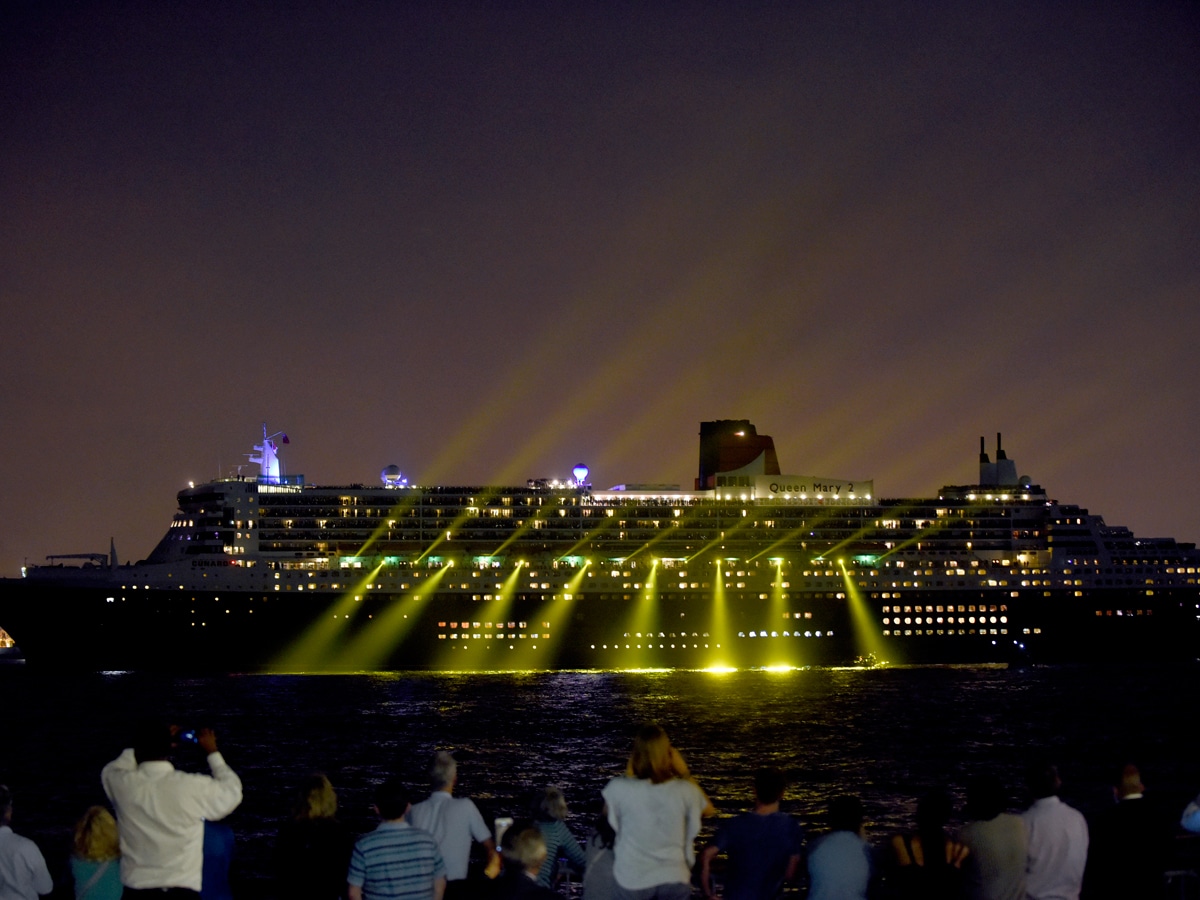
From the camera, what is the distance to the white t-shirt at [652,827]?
26.7 feet

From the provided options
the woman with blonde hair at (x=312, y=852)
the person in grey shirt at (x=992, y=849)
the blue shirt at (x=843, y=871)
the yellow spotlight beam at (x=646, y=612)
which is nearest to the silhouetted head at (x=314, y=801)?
the woman with blonde hair at (x=312, y=852)

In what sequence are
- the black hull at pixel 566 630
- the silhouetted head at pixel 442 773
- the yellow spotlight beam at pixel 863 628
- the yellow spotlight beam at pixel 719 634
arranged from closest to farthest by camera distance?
the silhouetted head at pixel 442 773, the black hull at pixel 566 630, the yellow spotlight beam at pixel 719 634, the yellow spotlight beam at pixel 863 628

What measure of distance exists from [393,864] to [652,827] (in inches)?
59.3

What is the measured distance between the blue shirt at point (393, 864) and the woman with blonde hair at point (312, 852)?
0.23 meters

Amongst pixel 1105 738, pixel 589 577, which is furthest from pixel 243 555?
pixel 1105 738

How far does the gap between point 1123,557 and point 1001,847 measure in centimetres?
7470

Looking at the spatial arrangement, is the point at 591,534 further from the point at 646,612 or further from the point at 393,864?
the point at 393,864

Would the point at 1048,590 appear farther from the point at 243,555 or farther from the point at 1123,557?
the point at 243,555

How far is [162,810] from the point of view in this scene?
7.87 metres

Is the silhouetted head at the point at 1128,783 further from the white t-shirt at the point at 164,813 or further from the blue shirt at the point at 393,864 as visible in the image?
the white t-shirt at the point at 164,813

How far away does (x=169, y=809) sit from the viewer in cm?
787

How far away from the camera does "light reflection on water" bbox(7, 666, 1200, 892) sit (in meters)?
30.4

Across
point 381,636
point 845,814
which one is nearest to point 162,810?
point 845,814

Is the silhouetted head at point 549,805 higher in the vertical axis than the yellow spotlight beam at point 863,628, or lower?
lower
